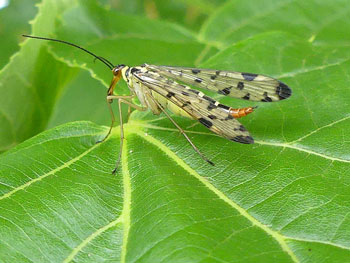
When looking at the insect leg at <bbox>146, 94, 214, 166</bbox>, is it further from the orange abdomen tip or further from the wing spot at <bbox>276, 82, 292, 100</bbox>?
the wing spot at <bbox>276, 82, 292, 100</bbox>

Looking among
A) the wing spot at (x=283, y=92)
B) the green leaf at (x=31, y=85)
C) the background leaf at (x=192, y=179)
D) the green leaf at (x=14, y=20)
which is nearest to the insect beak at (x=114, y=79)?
the background leaf at (x=192, y=179)

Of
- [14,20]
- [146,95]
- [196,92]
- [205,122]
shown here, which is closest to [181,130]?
[205,122]

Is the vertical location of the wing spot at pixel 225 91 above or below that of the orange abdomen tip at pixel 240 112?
above

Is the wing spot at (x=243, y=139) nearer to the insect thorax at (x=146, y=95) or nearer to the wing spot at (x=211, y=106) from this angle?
the wing spot at (x=211, y=106)

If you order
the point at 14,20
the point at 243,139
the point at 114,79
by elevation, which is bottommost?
the point at 243,139

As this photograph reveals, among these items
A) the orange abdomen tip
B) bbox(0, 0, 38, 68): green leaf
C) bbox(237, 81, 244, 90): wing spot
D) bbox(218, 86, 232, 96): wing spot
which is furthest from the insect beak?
bbox(0, 0, 38, 68): green leaf

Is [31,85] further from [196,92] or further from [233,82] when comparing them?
[233,82]

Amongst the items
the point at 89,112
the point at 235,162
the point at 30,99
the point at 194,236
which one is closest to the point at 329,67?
the point at 235,162
